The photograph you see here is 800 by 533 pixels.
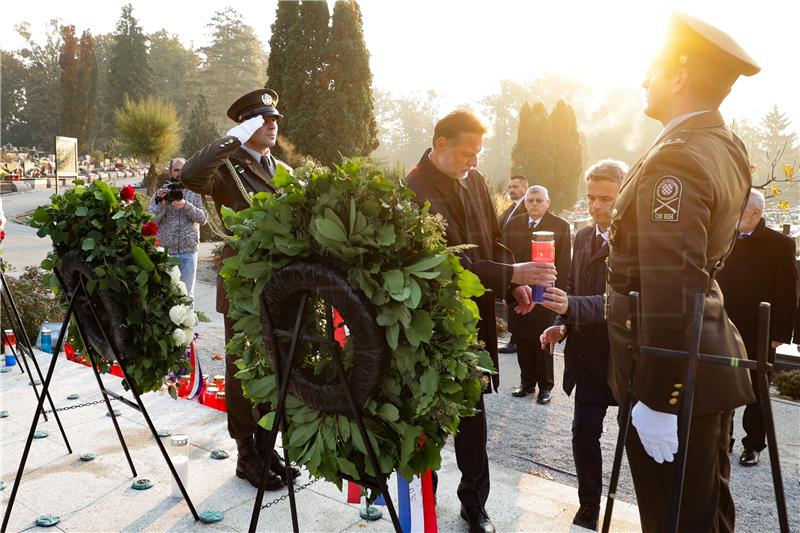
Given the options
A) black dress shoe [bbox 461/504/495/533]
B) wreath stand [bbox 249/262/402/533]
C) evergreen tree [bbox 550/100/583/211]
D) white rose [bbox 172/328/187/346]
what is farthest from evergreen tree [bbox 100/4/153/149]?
wreath stand [bbox 249/262/402/533]

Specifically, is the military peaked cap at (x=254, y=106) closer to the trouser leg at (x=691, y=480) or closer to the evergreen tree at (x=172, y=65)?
the trouser leg at (x=691, y=480)

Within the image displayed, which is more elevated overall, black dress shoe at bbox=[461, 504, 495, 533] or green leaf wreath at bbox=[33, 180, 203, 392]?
green leaf wreath at bbox=[33, 180, 203, 392]

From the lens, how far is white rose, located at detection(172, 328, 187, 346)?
3680 mm

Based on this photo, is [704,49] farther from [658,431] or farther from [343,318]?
[343,318]

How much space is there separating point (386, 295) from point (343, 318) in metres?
0.17

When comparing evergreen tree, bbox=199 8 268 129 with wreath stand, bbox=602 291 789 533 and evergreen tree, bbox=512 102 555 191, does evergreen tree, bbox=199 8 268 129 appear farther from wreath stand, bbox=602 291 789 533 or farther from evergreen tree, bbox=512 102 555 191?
wreath stand, bbox=602 291 789 533

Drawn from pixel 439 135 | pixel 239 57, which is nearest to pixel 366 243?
pixel 439 135

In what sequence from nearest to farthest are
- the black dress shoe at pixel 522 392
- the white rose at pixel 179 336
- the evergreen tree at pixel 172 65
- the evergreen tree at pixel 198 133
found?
the white rose at pixel 179 336, the black dress shoe at pixel 522 392, the evergreen tree at pixel 198 133, the evergreen tree at pixel 172 65

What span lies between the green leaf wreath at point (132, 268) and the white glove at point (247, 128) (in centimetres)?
71

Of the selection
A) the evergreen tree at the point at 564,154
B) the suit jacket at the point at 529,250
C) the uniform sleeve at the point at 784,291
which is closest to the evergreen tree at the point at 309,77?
the suit jacket at the point at 529,250

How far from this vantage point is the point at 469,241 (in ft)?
11.7

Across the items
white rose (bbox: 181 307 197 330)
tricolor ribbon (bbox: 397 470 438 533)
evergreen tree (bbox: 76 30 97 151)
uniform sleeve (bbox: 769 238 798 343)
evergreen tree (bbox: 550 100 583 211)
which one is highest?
evergreen tree (bbox: 76 30 97 151)

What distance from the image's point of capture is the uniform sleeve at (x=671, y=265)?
6.88ft

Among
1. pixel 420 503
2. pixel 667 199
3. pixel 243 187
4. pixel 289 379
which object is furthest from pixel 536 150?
pixel 289 379
